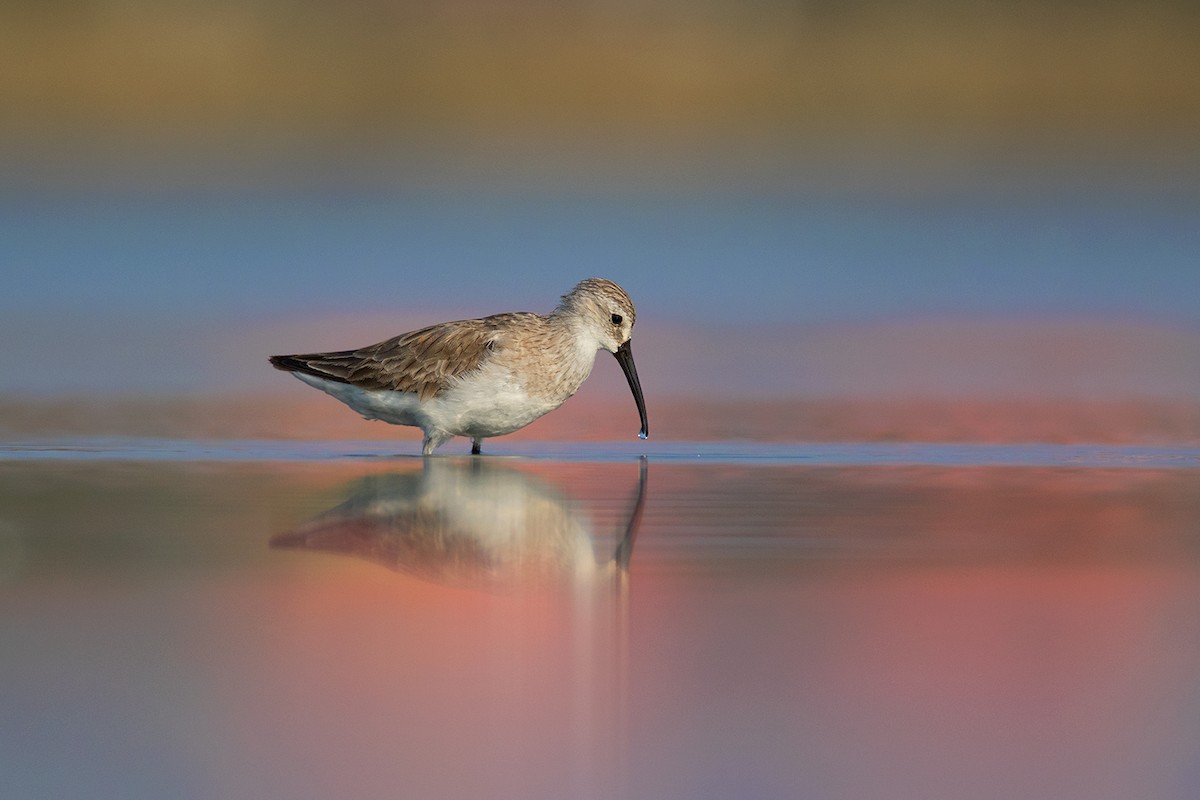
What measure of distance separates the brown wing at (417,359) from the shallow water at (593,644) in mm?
2497

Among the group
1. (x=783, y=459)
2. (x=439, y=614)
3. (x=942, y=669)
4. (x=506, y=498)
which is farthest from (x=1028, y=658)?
(x=783, y=459)

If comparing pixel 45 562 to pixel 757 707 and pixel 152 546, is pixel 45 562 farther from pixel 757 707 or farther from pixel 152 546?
pixel 757 707

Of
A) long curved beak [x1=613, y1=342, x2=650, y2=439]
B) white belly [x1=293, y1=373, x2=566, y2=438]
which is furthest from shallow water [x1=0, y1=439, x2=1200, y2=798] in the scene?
long curved beak [x1=613, y1=342, x2=650, y2=439]

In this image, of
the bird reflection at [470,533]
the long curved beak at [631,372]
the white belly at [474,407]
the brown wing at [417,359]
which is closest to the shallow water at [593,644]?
the bird reflection at [470,533]

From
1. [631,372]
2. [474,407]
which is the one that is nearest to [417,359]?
[474,407]

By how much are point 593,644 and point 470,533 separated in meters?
1.98

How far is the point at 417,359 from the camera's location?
10625 millimetres

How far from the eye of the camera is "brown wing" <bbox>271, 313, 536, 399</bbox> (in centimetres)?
1040

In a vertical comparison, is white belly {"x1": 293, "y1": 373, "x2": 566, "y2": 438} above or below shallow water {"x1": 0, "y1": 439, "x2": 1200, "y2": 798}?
above

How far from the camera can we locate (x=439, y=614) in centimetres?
468

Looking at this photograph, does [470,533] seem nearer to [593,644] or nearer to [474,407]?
[593,644]

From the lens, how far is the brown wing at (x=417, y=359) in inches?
409

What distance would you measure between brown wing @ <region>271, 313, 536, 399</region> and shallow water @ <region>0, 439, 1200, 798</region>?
2.50 meters

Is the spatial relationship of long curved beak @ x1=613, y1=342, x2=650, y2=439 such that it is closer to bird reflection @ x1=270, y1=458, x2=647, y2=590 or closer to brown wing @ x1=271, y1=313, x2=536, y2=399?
brown wing @ x1=271, y1=313, x2=536, y2=399
